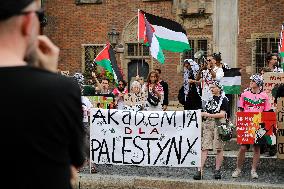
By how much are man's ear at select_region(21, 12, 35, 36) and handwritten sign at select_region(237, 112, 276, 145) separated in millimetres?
7683

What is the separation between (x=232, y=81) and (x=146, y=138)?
13.9 feet

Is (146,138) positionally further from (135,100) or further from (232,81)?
(232,81)

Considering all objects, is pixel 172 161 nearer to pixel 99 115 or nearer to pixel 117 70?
pixel 99 115

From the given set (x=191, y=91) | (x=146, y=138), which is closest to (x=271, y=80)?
(x=191, y=91)

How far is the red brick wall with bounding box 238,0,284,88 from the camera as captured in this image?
74.6 ft

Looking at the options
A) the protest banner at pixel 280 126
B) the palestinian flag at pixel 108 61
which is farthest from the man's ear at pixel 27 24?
the palestinian flag at pixel 108 61

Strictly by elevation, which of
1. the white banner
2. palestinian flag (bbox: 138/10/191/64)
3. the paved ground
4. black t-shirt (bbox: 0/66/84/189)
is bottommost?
the paved ground

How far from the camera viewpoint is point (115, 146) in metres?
9.44

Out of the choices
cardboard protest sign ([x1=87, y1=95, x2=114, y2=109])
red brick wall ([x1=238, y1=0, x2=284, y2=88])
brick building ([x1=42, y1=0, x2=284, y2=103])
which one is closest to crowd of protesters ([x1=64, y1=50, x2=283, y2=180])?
cardboard protest sign ([x1=87, y1=95, x2=114, y2=109])

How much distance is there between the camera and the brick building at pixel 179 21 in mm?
22016

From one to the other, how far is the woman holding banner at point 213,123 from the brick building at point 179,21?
11877mm

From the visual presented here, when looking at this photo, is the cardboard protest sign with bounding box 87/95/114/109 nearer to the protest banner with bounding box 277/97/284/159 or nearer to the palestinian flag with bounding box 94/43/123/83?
the palestinian flag with bounding box 94/43/123/83

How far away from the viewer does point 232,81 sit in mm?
12922

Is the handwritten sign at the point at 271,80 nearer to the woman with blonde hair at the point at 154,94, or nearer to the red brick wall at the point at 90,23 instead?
the woman with blonde hair at the point at 154,94
